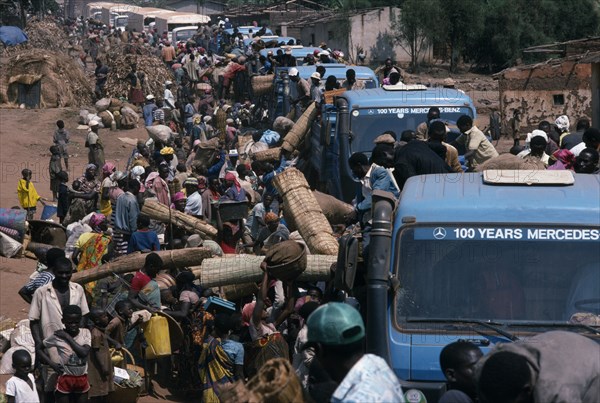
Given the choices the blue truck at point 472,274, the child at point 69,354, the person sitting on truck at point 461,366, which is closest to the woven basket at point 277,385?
the person sitting on truck at point 461,366

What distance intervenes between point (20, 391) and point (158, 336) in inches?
95.2

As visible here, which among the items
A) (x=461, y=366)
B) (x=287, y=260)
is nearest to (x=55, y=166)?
(x=287, y=260)

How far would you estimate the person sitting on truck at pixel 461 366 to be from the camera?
4926mm

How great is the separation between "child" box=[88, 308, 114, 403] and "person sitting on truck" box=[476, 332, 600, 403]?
5.14 metres

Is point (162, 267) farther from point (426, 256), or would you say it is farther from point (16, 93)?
point (16, 93)

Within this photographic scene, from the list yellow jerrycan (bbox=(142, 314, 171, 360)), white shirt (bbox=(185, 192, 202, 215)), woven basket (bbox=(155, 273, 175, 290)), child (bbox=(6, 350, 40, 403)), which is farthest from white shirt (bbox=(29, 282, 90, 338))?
white shirt (bbox=(185, 192, 202, 215))

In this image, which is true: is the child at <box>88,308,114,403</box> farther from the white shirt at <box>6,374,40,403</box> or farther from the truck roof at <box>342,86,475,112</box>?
the truck roof at <box>342,86,475,112</box>

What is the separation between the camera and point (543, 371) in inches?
167

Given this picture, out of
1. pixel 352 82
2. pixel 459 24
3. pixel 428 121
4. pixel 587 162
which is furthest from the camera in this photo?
pixel 459 24

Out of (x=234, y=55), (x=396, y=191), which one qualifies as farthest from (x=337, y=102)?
(x=234, y=55)

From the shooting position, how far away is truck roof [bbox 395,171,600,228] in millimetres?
6266

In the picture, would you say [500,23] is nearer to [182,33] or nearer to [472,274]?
[182,33]

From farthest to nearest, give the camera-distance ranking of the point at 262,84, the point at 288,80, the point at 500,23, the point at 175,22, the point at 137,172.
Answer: the point at 175,22, the point at 500,23, the point at 262,84, the point at 288,80, the point at 137,172

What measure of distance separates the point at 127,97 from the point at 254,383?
29297 millimetres
